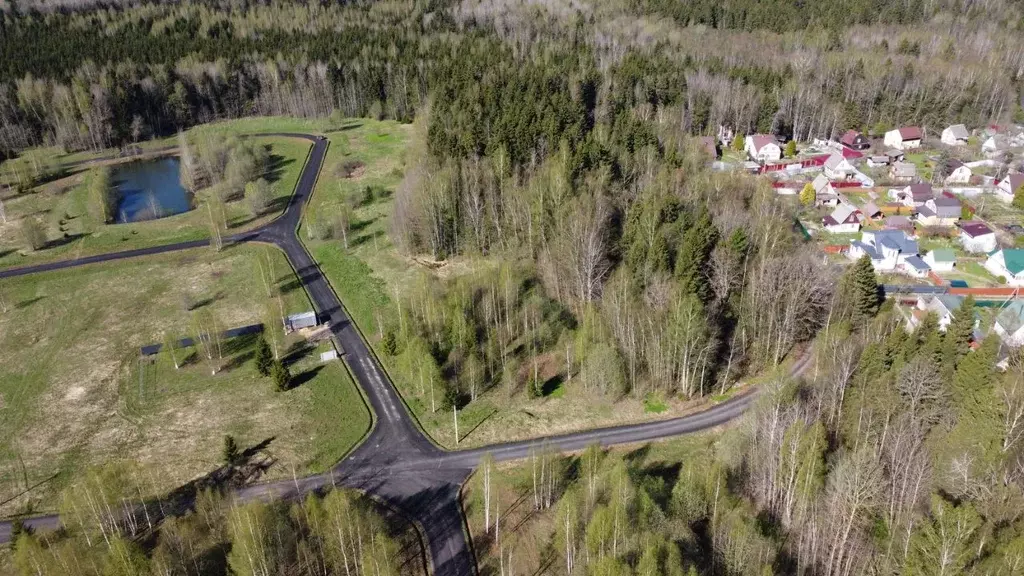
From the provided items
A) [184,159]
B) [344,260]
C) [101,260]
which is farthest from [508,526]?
[184,159]

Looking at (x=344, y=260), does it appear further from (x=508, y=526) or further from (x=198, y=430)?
(x=508, y=526)

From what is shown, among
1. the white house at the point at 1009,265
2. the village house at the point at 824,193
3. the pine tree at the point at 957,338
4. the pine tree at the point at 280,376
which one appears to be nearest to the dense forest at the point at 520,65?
the village house at the point at 824,193

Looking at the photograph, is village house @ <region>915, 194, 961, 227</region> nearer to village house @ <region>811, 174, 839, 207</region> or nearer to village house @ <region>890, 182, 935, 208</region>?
village house @ <region>890, 182, 935, 208</region>

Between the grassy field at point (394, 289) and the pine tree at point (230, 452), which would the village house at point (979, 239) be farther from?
the pine tree at point (230, 452)

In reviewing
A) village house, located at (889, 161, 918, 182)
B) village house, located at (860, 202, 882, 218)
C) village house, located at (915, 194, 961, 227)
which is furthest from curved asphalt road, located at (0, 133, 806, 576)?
village house, located at (889, 161, 918, 182)

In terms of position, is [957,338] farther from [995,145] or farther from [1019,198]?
[995,145]

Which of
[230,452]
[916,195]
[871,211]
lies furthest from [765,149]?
[230,452]
